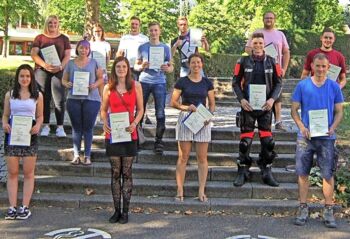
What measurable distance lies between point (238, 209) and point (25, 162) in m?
2.80

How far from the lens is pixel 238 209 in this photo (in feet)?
21.4

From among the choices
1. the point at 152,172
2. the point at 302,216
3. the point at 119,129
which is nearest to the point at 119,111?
the point at 119,129

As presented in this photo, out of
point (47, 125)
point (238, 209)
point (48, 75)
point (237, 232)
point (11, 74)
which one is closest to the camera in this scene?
point (237, 232)

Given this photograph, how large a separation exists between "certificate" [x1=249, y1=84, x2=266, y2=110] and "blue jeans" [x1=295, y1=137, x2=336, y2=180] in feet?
2.64

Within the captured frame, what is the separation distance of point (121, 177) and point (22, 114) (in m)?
1.43

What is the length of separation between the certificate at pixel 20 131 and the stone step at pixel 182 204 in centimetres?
104

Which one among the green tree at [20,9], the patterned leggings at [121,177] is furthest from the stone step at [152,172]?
the green tree at [20,9]

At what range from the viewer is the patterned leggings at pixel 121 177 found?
588cm

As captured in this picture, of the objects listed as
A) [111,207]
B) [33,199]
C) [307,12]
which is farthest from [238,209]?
[307,12]

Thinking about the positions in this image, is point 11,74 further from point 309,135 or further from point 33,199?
point 309,135

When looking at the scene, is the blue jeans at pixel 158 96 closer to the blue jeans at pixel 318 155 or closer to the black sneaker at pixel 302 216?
the blue jeans at pixel 318 155

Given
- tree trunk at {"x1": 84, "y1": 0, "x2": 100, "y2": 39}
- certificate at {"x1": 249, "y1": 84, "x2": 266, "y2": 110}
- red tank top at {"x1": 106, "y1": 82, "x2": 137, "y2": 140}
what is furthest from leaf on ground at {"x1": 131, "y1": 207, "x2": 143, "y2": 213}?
tree trunk at {"x1": 84, "y1": 0, "x2": 100, "y2": 39}

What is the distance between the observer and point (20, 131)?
5.95 m

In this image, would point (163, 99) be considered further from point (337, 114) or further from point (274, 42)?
point (337, 114)
